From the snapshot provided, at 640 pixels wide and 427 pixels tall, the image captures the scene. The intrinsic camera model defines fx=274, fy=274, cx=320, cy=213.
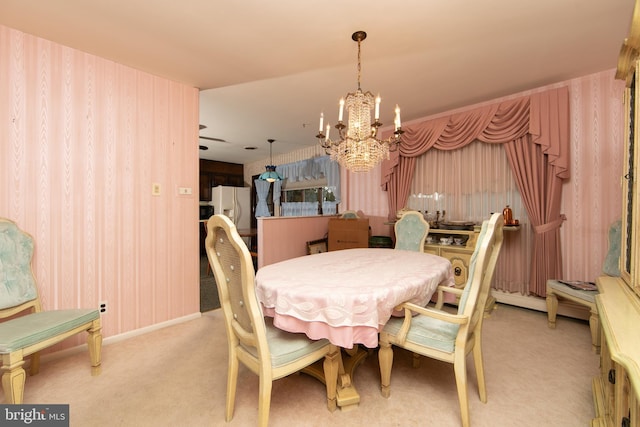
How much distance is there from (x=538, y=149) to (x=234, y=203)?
583cm

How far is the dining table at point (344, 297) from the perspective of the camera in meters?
1.33

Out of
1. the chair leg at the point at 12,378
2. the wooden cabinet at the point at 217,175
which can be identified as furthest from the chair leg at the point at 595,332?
the wooden cabinet at the point at 217,175

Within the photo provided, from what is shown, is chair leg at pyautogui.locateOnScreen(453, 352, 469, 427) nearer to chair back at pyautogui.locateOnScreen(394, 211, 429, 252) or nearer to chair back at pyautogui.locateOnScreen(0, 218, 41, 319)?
chair back at pyautogui.locateOnScreen(394, 211, 429, 252)

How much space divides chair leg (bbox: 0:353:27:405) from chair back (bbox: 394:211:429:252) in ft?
9.86

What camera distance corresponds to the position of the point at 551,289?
2561mm

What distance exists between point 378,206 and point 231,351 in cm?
337

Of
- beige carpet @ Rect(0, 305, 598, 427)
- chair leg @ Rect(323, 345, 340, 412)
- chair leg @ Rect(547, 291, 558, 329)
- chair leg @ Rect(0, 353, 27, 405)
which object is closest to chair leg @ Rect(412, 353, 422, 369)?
beige carpet @ Rect(0, 305, 598, 427)

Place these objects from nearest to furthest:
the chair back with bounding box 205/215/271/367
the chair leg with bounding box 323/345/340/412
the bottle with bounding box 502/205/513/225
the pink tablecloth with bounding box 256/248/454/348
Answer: the chair back with bounding box 205/215/271/367
the pink tablecloth with bounding box 256/248/454/348
the chair leg with bounding box 323/345/340/412
the bottle with bounding box 502/205/513/225

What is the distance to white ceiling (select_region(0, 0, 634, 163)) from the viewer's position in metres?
1.71

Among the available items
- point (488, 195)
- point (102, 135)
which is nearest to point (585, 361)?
point (488, 195)

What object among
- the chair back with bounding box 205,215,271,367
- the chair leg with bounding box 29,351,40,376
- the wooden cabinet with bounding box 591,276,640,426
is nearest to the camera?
the wooden cabinet with bounding box 591,276,640,426

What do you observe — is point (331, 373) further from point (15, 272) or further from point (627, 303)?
point (15, 272)

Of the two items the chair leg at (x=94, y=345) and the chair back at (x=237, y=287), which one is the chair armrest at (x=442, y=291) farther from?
the chair leg at (x=94, y=345)

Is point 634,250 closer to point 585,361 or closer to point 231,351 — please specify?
point 585,361
